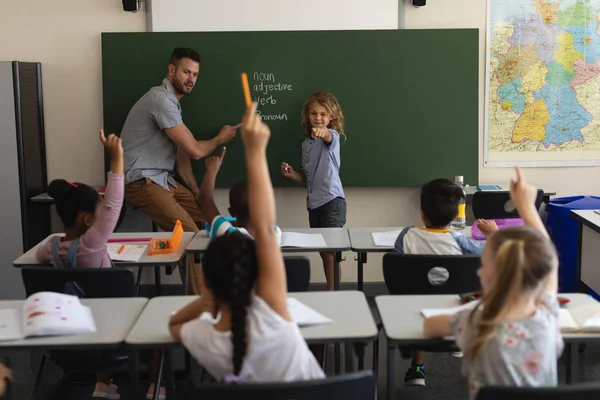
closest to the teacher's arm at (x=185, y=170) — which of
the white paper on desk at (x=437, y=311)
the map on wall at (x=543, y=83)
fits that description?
the map on wall at (x=543, y=83)

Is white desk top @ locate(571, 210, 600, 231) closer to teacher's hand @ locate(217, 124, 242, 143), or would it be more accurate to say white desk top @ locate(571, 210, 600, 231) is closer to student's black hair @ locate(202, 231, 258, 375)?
teacher's hand @ locate(217, 124, 242, 143)

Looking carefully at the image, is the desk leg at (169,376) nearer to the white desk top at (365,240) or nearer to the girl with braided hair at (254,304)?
the girl with braided hair at (254,304)

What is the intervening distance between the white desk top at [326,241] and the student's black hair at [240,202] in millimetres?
284

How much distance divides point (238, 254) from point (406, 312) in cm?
88

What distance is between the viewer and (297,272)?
3148mm

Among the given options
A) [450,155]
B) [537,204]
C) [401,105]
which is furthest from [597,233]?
[401,105]

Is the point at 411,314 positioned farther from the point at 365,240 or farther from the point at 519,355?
the point at 365,240

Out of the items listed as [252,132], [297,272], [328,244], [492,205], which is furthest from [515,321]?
→ [492,205]

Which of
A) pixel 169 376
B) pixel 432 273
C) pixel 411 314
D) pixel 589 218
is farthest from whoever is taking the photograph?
pixel 589 218

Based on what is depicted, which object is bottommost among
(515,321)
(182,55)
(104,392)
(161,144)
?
(104,392)

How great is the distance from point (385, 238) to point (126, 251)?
4.46ft

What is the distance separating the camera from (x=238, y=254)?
6.53 ft

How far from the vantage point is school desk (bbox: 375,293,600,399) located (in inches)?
95.0

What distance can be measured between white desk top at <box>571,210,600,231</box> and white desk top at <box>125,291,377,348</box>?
198cm
